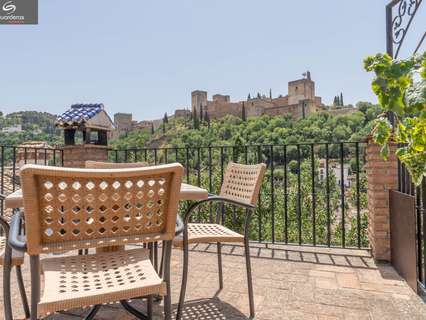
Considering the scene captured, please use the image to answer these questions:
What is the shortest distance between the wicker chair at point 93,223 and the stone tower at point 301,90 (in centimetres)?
5418

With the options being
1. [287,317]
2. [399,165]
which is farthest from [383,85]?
[399,165]

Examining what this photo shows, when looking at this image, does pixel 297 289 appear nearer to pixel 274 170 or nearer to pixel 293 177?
pixel 274 170

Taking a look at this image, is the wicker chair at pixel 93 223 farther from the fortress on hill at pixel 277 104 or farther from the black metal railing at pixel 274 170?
the fortress on hill at pixel 277 104

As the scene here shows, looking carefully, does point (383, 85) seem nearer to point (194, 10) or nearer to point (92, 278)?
point (92, 278)

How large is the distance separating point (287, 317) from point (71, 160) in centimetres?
301

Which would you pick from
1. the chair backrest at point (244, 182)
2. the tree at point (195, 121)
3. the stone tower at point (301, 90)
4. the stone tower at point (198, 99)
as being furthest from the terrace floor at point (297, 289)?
the stone tower at point (198, 99)

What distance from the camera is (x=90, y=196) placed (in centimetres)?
99

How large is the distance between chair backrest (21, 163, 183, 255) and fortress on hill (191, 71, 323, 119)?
49.7 meters

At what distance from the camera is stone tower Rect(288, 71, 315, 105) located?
53.2 meters

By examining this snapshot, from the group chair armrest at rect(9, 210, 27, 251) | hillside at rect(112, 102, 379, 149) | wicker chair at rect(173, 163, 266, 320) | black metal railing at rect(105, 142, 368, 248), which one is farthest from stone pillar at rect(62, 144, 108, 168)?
chair armrest at rect(9, 210, 27, 251)

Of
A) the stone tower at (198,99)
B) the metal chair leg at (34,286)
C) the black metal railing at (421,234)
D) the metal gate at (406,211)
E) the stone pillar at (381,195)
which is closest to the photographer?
the metal chair leg at (34,286)

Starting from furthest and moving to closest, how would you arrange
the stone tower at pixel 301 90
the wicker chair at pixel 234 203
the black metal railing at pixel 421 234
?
the stone tower at pixel 301 90 → the black metal railing at pixel 421 234 → the wicker chair at pixel 234 203

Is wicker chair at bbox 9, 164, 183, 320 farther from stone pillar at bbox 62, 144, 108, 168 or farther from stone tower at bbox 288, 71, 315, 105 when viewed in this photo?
stone tower at bbox 288, 71, 315, 105

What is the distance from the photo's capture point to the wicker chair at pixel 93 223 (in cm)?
92
